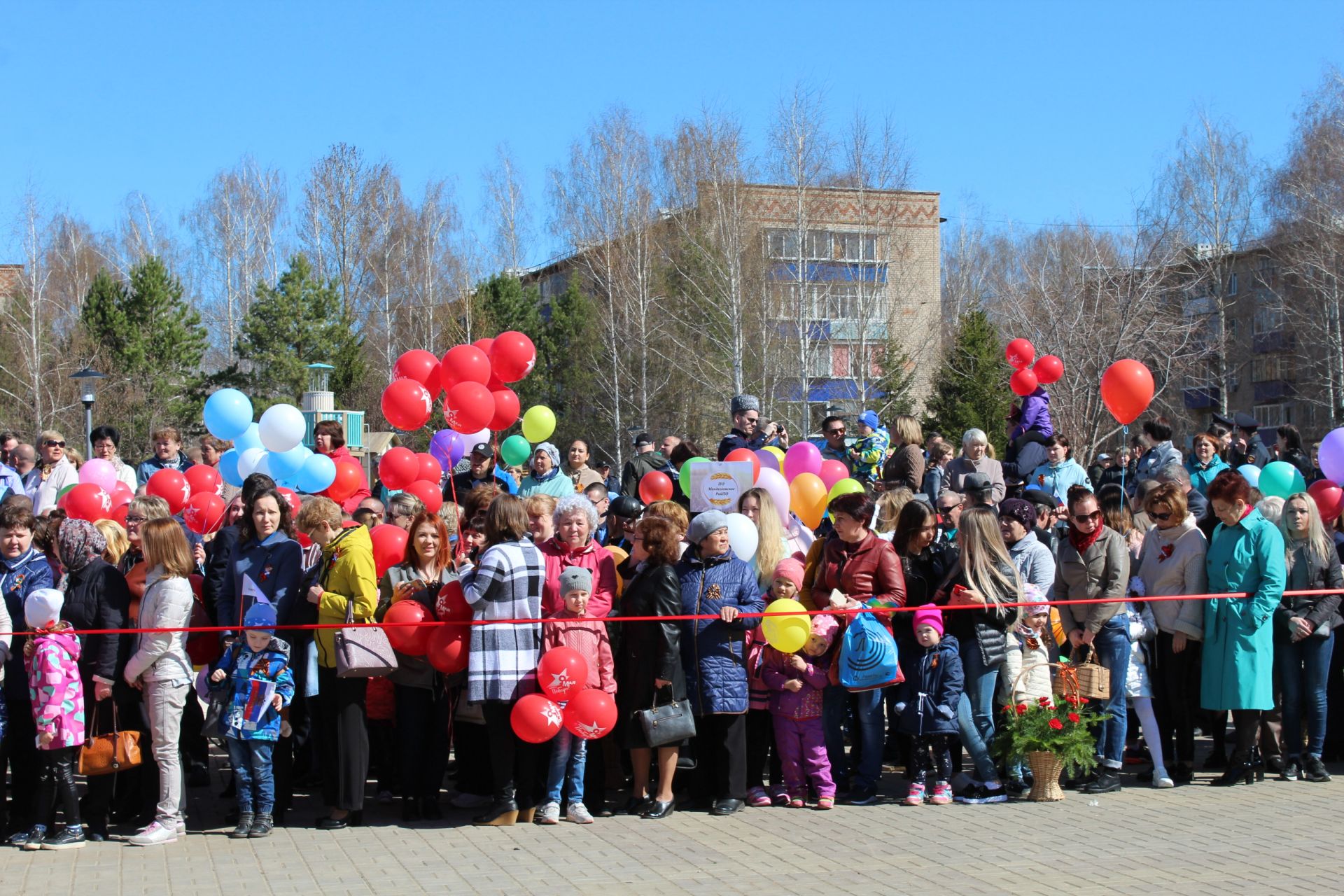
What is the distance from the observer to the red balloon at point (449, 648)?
7.40 meters

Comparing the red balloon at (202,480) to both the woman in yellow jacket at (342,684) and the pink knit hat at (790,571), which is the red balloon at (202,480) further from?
the pink knit hat at (790,571)

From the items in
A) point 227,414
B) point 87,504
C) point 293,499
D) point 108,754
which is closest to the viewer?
point 108,754

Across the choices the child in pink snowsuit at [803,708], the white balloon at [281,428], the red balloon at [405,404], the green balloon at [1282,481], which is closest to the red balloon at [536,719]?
the child in pink snowsuit at [803,708]

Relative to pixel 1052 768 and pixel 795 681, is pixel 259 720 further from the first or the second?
pixel 1052 768

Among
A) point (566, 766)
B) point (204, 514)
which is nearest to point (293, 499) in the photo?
point (204, 514)

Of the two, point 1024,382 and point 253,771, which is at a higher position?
point 1024,382

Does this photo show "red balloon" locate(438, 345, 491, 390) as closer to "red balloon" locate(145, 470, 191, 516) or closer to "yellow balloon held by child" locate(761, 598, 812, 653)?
"red balloon" locate(145, 470, 191, 516)

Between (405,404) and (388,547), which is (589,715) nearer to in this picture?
(388,547)

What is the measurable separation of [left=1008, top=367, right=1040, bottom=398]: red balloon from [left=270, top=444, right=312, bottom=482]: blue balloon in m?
7.20

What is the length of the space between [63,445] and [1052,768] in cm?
909

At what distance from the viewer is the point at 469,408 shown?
10.4 metres

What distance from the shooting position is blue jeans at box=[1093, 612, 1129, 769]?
814cm

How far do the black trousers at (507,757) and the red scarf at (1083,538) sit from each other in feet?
11.5

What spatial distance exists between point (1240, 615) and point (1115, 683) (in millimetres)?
875
